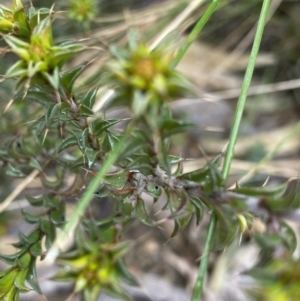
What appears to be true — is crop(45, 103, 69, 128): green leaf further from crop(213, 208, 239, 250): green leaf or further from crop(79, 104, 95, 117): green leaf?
crop(213, 208, 239, 250): green leaf

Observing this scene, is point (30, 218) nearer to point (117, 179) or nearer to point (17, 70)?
point (117, 179)

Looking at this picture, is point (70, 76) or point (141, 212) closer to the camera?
point (70, 76)

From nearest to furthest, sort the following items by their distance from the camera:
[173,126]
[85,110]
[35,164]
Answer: [173,126], [85,110], [35,164]

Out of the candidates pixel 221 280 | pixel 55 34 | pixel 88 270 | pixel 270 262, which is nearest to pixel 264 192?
pixel 270 262

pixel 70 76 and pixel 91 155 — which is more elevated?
pixel 70 76

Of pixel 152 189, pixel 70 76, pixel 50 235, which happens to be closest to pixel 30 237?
pixel 50 235

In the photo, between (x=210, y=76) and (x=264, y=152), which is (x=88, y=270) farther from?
(x=210, y=76)

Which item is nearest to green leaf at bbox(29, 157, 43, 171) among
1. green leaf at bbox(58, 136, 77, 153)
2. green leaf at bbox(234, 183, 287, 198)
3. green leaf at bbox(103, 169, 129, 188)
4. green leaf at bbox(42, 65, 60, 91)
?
green leaf at bbox(58, 136, 77, 153)
